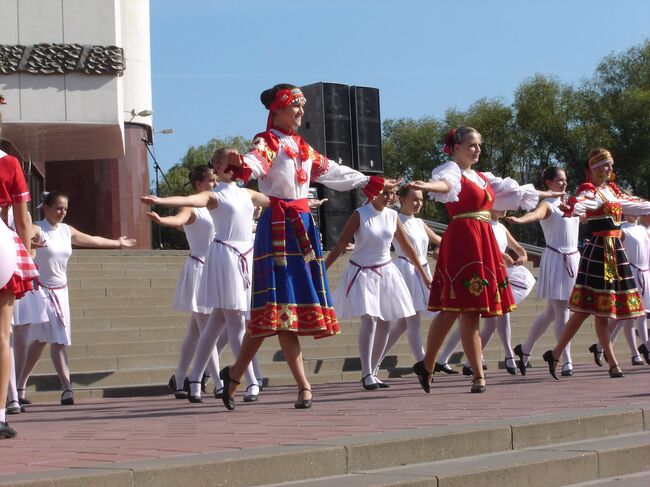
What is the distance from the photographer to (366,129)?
2038 cm

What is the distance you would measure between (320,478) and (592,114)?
55.4 meters

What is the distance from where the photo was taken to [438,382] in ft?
38.7

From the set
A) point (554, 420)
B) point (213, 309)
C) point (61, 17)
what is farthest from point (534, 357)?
point (61, 17)

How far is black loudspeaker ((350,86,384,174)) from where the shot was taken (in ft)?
65.9

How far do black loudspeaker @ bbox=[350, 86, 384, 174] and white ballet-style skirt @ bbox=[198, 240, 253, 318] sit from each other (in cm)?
995

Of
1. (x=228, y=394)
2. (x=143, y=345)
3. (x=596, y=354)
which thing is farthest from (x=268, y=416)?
(x=596, y=354)

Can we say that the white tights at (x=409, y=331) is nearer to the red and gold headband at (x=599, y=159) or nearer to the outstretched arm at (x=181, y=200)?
the red and gold headband at (x=599, y=159)

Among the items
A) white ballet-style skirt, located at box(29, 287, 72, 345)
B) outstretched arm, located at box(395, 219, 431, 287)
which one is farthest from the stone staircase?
outstretched arm, located at box(395, 219, 431, 287)

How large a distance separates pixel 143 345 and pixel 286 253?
568cm

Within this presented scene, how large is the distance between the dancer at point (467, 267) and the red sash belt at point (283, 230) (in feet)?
5.39

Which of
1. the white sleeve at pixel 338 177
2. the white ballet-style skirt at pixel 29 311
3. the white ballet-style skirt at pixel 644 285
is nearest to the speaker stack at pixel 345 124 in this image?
the white ballet-style skirt at pixel 644 285

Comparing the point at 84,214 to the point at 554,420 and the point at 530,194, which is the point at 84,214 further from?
the point at 554,420

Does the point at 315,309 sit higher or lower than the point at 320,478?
higher

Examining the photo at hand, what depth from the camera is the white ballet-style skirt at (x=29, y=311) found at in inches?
425
